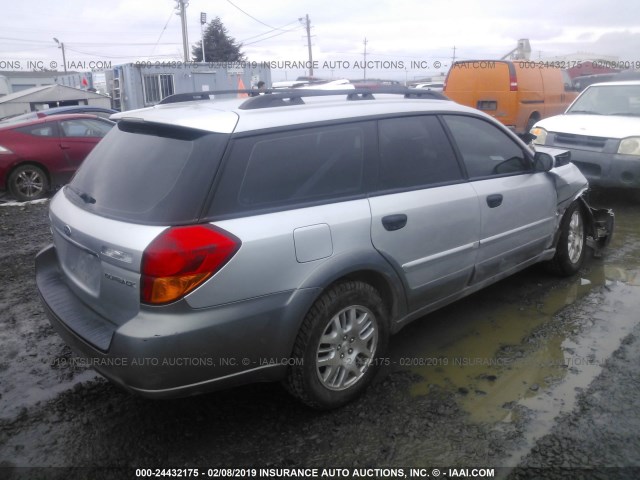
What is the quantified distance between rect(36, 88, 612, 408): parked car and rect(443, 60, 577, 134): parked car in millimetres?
8786

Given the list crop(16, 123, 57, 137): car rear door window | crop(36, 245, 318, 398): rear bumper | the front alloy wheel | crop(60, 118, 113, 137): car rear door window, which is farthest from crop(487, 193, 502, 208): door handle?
crop(16, 123, 57, 137): car rear door window

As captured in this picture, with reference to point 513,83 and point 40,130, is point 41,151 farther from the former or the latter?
point 513,83

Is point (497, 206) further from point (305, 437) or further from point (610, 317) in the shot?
point (305, 437)

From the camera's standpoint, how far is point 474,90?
39.5 feet

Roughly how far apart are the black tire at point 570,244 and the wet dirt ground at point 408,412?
24.6 inches

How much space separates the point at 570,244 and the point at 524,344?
4.86ft

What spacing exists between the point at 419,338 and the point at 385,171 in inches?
51.8

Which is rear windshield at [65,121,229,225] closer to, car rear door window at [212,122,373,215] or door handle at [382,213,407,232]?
car rear door window at [212,122,373,215]

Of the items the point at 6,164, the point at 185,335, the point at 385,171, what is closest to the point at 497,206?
the point at 385,171

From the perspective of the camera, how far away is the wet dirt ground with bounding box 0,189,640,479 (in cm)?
259

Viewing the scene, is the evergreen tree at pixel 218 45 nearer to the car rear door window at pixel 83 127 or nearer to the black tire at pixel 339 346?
the car rear door window at pixel 83 127

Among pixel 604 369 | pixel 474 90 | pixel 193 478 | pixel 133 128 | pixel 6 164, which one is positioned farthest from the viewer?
pixel 474 90

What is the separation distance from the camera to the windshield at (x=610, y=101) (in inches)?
310

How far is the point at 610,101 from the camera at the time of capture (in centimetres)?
816
